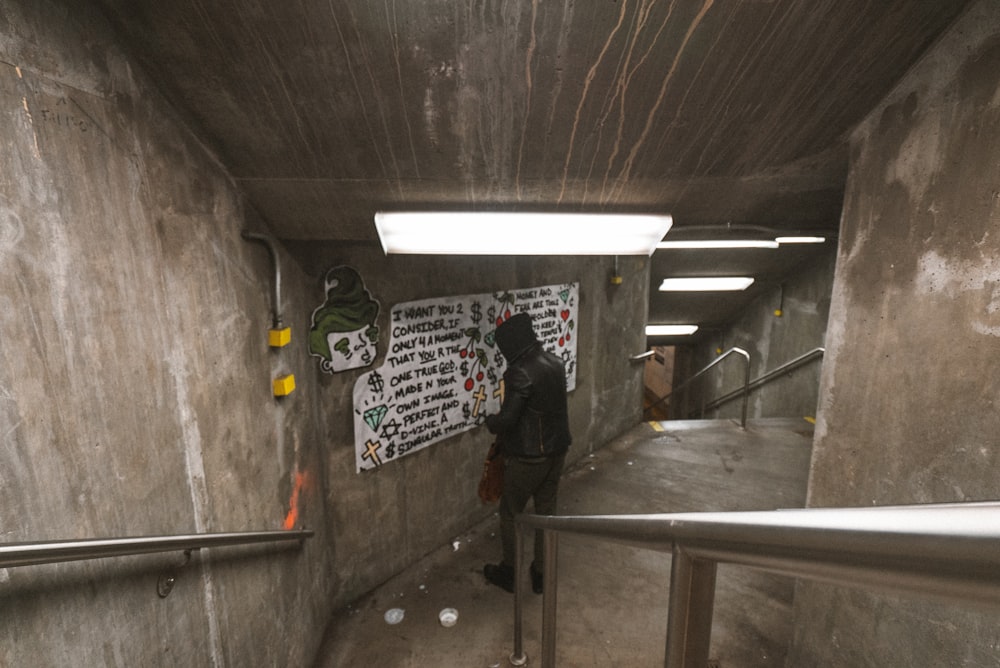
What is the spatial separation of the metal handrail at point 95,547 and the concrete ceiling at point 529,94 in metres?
1.37

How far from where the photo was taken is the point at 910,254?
150 centimetres

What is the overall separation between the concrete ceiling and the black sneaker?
8.23 feet

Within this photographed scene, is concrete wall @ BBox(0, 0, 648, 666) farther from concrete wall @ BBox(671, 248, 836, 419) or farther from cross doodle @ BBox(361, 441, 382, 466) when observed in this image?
concrete wall @ BBox(671, 248, 836, 419)

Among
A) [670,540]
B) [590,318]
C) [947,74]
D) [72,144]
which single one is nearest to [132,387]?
[72,144]

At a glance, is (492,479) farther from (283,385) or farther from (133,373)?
(133,373)

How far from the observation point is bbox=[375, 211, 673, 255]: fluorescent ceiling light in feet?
6.73

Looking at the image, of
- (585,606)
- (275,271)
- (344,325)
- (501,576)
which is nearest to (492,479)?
(501,576)

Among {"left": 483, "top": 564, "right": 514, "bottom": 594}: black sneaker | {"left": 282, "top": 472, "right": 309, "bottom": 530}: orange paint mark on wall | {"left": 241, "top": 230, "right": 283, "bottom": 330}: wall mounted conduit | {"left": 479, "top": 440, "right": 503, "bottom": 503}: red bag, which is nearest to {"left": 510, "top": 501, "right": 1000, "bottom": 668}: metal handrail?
{"left": 241, "top": 230, "right": 283, "bottom": 330}: wall mounted conduit

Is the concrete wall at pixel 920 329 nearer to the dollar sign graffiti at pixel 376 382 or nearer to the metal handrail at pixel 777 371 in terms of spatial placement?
the dollar sign graffiti at pixel 376 382

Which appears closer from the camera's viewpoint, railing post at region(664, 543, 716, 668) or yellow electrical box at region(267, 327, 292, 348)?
railing post at region(664, 543, 716, 668)

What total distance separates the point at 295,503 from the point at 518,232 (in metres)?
1.91

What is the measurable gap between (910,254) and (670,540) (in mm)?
1425

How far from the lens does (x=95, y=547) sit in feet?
3.38

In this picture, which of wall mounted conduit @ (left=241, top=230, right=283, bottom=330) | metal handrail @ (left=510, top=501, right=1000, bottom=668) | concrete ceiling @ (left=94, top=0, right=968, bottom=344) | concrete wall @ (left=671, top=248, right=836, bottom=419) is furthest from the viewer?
concrete wall @ (left=671, top=248, right=836, bottom=419)
